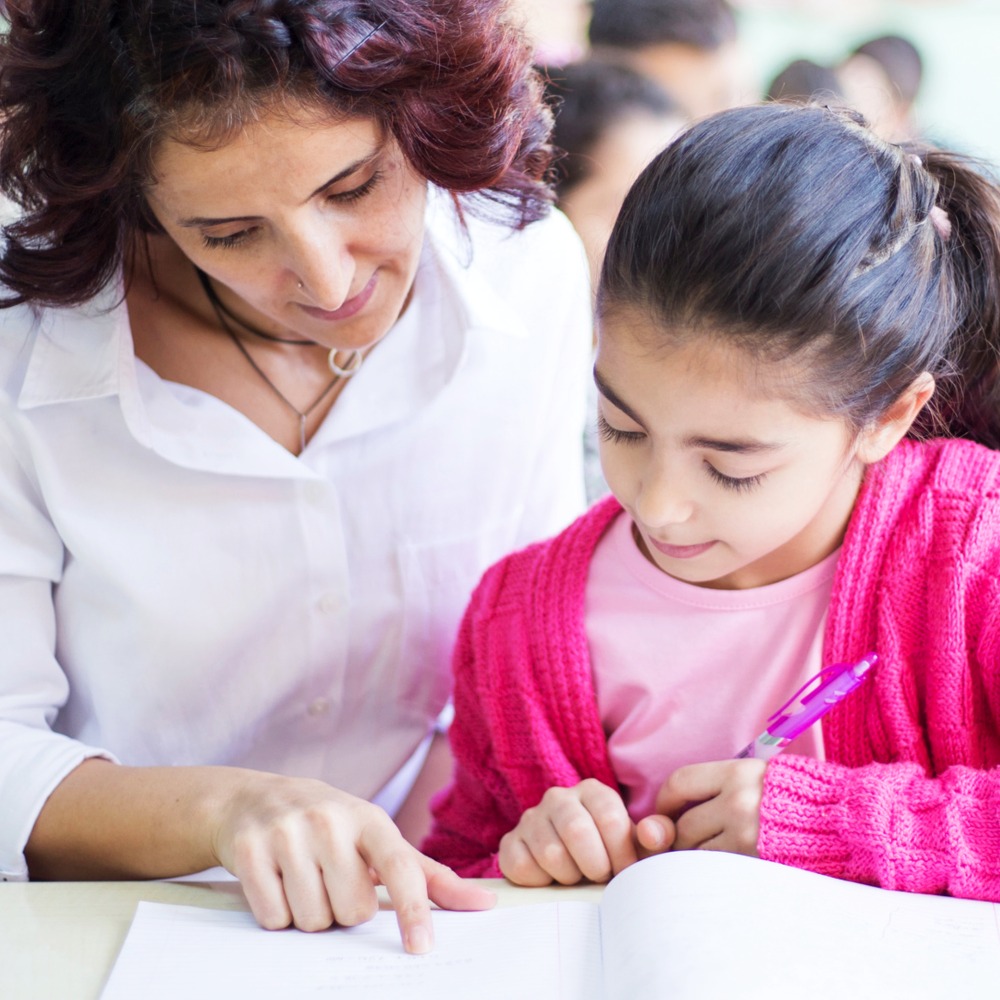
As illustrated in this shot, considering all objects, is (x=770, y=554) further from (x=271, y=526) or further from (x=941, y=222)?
(x=271, y=526)

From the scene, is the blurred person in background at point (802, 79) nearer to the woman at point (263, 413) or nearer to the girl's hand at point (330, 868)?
the woman at point (263, 413)

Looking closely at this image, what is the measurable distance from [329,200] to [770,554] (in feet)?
1.56

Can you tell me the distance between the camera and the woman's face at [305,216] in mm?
856

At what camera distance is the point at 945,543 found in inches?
36.5

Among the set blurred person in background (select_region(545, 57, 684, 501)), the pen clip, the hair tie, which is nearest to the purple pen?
the pen clip

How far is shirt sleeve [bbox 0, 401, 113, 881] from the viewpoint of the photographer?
3.15ft

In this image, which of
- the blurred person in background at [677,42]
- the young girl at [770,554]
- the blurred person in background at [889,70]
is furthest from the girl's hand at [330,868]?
the blurred person in background at [889,70]

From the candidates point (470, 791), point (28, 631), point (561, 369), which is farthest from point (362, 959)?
point (561, 369)

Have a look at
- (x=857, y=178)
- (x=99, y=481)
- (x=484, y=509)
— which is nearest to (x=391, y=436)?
(x=484, y=509)

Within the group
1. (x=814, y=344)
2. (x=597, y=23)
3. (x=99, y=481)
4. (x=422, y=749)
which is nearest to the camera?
(x=814, y=344)

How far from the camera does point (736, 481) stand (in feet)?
2.82

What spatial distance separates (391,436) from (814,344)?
465 millimetres

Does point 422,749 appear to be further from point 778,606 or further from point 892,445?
point 892,445

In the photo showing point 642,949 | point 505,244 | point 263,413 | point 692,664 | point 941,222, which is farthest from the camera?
point 505,244
